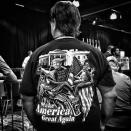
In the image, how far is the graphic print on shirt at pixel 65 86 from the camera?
1.03 m

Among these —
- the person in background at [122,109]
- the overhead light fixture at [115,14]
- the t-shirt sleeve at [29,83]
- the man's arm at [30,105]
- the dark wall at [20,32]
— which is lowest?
the person in background at [122,109]

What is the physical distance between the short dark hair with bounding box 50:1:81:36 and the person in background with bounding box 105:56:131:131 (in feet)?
5.22

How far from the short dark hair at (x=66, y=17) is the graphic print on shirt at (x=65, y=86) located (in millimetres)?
130

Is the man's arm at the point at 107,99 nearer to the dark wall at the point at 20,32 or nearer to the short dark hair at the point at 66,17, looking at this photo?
the short dark hair at the point at 66,17

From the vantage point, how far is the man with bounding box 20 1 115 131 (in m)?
1.03

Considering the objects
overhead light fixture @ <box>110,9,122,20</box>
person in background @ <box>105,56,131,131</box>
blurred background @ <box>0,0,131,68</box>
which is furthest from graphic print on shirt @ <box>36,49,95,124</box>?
overhead light fixture @ <box>110,9,122,20</box>

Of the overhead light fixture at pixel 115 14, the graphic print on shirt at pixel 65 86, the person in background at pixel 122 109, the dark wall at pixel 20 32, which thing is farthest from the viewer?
the overhead light fixture at pixel 115 14

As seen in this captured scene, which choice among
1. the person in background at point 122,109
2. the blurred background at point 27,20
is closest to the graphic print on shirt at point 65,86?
the person in background at point 122,109

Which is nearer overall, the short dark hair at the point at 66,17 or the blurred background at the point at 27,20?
the short dark hair at the point at 66,17

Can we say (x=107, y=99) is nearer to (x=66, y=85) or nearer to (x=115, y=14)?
(x=66, y=85)

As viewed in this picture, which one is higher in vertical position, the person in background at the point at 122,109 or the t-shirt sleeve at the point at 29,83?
the t-shirt sleeve at the point at 29,83

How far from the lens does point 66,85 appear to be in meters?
1.03

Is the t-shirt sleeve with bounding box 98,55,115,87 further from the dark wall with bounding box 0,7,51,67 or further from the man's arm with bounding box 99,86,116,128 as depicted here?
the dark wall with bounding box 0,7,51,67

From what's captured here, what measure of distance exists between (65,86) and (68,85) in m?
0.01
